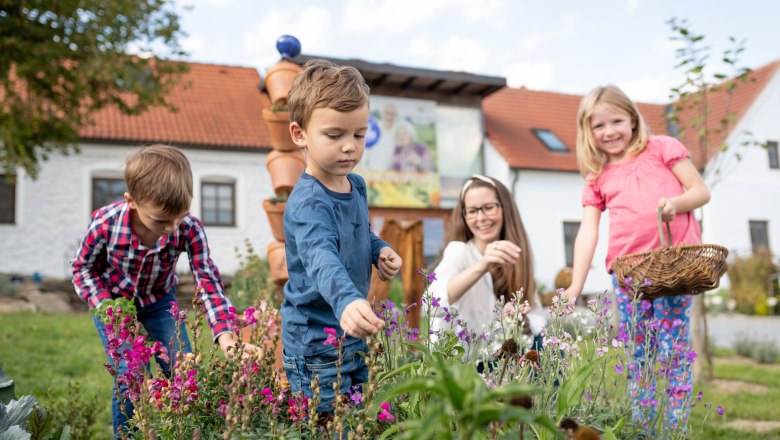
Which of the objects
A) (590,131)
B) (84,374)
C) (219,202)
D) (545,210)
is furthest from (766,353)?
(219,202)

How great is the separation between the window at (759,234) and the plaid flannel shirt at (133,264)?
23.4m

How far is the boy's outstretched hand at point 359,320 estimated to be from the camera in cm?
151

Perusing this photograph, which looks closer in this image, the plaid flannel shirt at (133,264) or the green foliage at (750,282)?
the plaid flannel shirt at (133,264)

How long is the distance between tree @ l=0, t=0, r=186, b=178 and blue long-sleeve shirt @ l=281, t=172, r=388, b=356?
9642mm

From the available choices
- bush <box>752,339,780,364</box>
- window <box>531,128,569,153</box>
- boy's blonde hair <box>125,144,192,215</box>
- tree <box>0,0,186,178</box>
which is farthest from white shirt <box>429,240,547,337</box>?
window <box>531,128,569,153</box>

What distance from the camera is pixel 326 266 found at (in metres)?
1.76

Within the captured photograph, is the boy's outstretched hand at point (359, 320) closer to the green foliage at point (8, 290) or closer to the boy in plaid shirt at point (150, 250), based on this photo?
the boy in plaid shirt at point (150, 250)

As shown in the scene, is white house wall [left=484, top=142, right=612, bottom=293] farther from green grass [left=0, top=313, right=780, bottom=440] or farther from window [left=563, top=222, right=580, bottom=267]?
green grass [left=0, top=313, right=780, bottom=440]

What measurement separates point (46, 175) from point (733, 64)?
52.4 ft

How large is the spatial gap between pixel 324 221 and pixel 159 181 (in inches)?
35.7

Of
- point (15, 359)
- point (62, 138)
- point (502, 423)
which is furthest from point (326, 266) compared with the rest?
point (62, 138)

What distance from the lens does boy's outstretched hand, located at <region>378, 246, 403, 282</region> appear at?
7.28 feet

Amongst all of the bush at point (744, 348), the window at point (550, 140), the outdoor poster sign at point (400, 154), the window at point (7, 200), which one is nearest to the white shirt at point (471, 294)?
the bush at point (744, 348)

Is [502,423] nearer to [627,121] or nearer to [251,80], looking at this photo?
[627,121]
